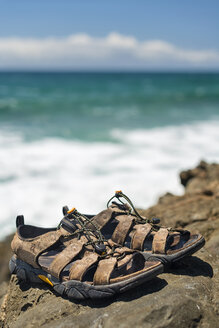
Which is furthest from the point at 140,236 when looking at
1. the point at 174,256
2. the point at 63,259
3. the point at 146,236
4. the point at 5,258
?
the point at 5,258

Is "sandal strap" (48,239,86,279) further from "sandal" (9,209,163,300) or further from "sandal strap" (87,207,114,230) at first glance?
"sandal strap" (87,207,114,230)

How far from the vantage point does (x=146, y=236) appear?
2775 mm

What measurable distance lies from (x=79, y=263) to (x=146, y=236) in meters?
0.56

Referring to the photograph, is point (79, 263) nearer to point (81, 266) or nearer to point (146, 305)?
point (81, 266)

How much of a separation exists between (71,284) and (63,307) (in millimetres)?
169

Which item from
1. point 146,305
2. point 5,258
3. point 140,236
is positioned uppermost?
point 140,236

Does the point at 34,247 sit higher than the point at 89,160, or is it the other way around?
the point at 34,247

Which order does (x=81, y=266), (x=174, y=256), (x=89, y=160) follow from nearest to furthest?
1. (x=81, y=266)
2. (x=174, y=256)
3. (x=89, y=160)

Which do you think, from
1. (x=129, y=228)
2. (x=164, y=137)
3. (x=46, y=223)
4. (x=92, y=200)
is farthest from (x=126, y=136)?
(x=129, y=228)

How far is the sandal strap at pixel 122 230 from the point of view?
2830 millimetres

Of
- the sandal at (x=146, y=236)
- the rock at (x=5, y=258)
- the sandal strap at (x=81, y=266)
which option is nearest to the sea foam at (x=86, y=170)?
the rock at (x=5, y=258)

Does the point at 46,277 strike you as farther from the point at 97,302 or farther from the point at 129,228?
the point at 129,228

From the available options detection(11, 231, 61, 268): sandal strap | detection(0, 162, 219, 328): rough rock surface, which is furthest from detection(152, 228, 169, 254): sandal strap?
detection(11, 231, 61, 268): sandal strap

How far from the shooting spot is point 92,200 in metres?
8.17
